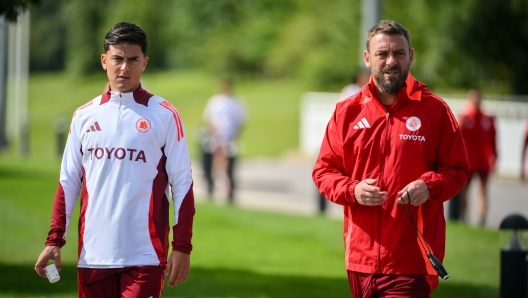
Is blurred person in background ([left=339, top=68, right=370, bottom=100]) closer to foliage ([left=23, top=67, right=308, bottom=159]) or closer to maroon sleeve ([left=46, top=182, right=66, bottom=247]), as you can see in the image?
maroon sleeve ([left=46, top=182, right=66, bottom=247])

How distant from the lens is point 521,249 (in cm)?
678

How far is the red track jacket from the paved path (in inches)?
437

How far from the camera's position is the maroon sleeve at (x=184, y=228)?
434 cm

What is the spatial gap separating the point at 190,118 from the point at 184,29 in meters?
17.2

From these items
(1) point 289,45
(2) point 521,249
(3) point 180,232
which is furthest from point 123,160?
(1) point 289,45

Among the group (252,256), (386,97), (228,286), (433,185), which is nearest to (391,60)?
(386,97)

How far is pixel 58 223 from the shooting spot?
445 centimetres

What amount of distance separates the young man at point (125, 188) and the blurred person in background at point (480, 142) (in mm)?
11304

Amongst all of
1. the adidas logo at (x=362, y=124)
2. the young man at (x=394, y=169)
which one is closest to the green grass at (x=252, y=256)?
the young man at (x=394, y=169)

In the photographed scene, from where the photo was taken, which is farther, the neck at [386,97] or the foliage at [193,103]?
the foliage at [193,103]

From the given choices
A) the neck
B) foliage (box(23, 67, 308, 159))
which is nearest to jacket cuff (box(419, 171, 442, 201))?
the neck

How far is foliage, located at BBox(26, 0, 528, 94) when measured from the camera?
1187 inches

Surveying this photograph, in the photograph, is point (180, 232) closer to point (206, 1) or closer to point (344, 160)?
point (344, 160)

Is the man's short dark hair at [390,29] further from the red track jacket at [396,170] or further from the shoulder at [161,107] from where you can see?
the shoulder at [161,107]
